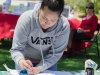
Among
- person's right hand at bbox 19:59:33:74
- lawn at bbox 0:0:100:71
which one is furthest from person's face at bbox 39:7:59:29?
lawn at bbox 0:0:100:71

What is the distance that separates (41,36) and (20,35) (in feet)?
0.57

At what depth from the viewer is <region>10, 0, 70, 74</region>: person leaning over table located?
7.02 feet

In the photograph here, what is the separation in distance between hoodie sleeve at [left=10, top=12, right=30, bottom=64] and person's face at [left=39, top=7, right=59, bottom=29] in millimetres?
124

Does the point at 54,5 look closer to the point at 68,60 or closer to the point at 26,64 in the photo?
the point at 26,64

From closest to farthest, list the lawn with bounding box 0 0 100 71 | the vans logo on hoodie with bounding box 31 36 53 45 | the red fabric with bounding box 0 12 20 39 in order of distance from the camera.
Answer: the vans logo on hoodie with bounding box 31 36 53 45 → the lawn with bounding box 0 0 100 71 → the red fabric with bounding box 0 12 20 39

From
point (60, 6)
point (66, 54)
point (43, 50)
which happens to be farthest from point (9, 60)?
point (60, 6)

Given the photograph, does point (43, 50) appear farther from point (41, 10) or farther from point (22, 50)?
point (41, 10)

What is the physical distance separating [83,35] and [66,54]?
56 centimetres

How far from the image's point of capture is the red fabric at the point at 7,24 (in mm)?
6383

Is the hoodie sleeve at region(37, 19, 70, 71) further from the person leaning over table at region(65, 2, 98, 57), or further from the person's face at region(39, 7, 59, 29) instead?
the person leaning over table at region(65, 2, 98, 57)

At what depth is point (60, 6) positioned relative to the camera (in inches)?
83.7

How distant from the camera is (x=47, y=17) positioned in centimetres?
212

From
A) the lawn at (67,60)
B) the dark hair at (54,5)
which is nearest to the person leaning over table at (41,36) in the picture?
the dark hair at (54,5)

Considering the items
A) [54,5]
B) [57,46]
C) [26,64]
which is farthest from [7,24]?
[54,5]
